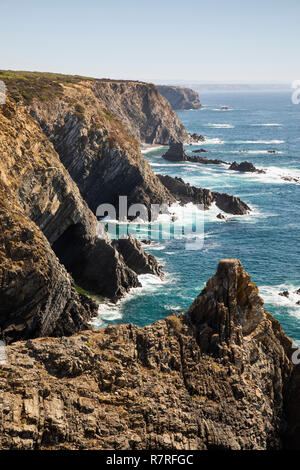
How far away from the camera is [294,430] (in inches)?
1125

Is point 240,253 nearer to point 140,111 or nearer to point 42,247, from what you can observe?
point 42,247

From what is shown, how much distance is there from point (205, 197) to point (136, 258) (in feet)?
137

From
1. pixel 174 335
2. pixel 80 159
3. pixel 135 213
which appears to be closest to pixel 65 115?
pixel 80 159

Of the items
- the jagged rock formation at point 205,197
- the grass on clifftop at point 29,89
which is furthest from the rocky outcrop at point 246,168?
the grass on clifftop at point 29,89

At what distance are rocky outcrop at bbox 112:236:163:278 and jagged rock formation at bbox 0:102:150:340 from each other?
13.0ft

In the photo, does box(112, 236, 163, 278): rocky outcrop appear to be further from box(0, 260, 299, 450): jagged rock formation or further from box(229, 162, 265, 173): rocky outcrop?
box(229, 162, 265, 173): rocky outcrop

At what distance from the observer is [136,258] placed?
70438 millimetres

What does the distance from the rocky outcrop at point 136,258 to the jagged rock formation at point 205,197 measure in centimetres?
3584

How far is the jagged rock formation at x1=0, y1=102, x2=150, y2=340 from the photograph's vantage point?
1666 inches

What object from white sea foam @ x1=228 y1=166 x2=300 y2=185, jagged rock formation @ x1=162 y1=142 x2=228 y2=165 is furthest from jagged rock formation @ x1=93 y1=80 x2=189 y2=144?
white sea foam @ x1=228 y1=166 x2=300 y2=185

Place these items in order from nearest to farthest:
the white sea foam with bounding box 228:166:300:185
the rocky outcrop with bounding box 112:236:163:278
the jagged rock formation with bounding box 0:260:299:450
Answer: the jagged rock formation with bounding box 0:260:299:450
the rocky outcrop with bounding box 112:236:163:278
the white sea foam with bounding box 228:166:300:185

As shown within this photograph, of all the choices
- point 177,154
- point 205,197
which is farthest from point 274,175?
point 205,197
